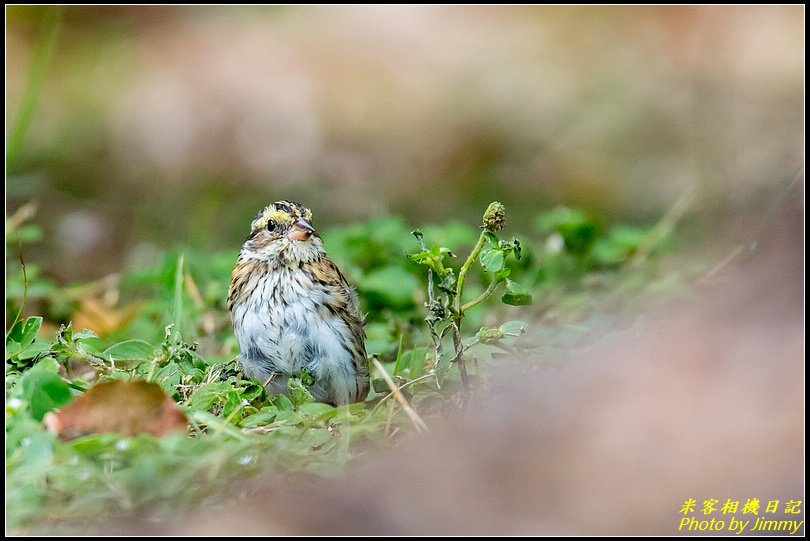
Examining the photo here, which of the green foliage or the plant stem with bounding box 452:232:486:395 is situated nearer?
the green foliage

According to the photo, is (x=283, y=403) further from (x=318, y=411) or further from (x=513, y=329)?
(x=513, y=329)

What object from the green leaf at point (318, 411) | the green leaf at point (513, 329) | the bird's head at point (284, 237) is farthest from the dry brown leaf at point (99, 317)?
the green leaf at point (513, 329)

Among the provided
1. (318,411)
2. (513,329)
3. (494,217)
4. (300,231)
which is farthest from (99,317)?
(494,217)

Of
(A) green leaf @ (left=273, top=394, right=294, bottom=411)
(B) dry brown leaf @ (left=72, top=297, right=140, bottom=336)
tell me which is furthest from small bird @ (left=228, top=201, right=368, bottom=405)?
(B) dry brown leaf @ (left=72, top=297, right=140, bottom=336)

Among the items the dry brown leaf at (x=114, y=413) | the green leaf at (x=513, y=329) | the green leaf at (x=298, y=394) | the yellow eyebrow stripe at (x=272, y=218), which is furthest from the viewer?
the yellow eyebrow stripe at (x=272, y=218)

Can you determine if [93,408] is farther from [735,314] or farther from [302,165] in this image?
[302,165]

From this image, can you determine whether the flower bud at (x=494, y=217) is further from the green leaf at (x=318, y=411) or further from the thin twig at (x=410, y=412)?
the green leaf at (x=318, y=411)

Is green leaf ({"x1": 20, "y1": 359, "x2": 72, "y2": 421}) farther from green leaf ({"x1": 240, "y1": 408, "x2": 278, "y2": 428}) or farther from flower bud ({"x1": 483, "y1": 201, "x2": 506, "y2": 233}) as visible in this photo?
flower bud ({"x1": 483, "y1": 201, "x2": 506, "y2": 233})
